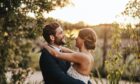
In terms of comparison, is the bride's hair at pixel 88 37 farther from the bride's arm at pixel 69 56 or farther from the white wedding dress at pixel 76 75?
the white wedding dress at pixel 76 75

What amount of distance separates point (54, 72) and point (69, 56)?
309 millimetres

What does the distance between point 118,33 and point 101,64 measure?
653 inches

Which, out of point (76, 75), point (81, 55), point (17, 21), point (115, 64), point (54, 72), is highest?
point (81, 55)

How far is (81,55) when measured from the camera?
666 cm

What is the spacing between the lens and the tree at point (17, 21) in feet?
39.0

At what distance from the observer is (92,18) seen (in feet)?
55.1

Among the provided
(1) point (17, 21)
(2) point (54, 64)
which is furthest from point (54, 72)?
(1) point (17, 21)

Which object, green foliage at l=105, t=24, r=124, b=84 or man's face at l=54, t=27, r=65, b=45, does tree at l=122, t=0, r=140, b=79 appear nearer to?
green foliage at l=105, t=24, r=124, b=84

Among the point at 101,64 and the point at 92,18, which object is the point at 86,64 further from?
the point at 101,64

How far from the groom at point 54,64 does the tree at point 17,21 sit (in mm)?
5038

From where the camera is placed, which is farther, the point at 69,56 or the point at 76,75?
the point at 76,75

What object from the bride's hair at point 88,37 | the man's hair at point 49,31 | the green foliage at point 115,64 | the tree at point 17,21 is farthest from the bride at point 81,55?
the tree at point 17,21

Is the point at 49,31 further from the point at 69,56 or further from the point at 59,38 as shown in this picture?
the point at 69,56

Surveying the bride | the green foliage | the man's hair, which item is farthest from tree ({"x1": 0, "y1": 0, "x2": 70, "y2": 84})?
the bride
